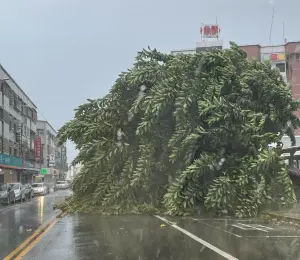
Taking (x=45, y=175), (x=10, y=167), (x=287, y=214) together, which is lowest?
Answer: (x=287, y=214)

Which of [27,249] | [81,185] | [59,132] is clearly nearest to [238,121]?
[81,185]

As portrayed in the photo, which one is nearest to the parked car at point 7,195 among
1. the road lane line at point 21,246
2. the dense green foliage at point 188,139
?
the dense green foliage at point 188,139

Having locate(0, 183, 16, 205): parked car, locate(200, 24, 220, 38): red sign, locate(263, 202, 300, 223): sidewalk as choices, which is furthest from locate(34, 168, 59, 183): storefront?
locate(263, 202, 300, 223): sidewalk

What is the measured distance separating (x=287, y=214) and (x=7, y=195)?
2022 centimetres

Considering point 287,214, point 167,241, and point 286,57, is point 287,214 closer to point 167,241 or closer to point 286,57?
point 167,241

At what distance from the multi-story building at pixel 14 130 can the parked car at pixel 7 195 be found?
12.9 meters

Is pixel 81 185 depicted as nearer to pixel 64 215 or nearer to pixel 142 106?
pixel 64 215

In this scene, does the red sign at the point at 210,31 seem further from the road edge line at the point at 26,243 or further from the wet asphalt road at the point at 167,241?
the road edge line at the point at 26,243

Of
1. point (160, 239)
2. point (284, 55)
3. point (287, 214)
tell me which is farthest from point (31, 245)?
point (284, 55)

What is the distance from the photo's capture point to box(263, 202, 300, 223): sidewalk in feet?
44.2

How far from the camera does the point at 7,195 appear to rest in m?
28.8

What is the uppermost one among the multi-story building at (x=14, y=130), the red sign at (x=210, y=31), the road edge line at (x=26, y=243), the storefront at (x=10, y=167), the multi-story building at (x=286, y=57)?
the red sign at (x=210, y=31)

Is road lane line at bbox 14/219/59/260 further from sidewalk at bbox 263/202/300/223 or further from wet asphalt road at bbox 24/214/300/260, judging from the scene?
sidewalk at bbox 263/202/300/223

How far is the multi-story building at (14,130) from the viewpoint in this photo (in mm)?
48312
